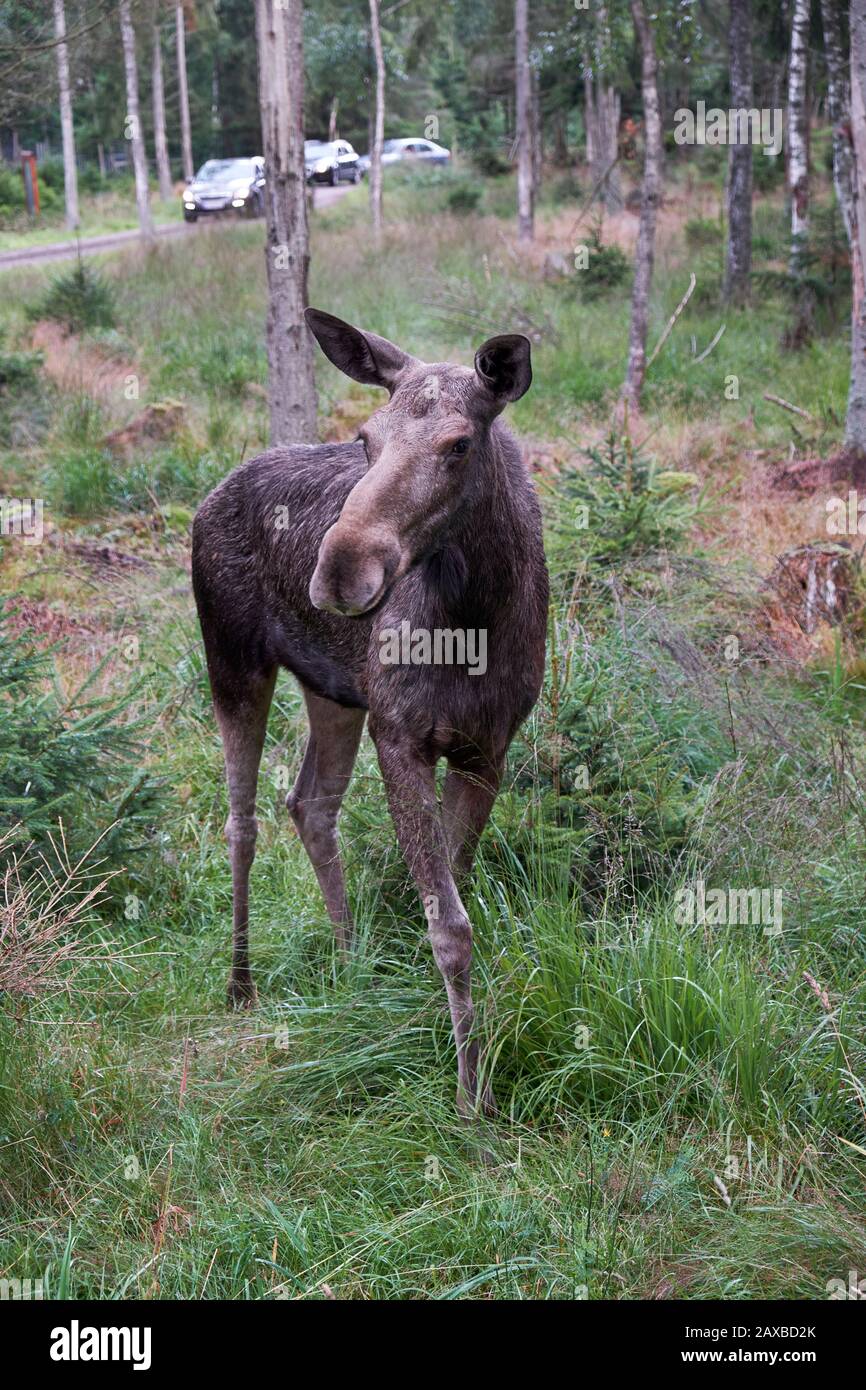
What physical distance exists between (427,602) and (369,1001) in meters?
1.43

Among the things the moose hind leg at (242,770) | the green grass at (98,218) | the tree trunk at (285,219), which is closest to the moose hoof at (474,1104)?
the moose hind leg at (242,770)

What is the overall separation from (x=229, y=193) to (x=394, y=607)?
113 feet

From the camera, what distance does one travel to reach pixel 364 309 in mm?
17266

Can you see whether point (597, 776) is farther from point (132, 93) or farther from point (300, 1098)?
point (132, 93)

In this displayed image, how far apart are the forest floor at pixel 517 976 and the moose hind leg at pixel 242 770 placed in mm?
225

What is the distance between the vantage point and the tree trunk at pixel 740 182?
1952 cm

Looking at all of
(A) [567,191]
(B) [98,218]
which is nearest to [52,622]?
(A) [567,191]

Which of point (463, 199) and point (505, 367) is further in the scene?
point (463, 199)

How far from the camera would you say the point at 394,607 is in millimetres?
4215

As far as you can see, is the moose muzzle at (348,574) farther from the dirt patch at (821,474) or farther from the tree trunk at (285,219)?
the dirt patch at (821,474)

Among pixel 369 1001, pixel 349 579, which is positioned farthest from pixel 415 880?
pixel 349 579

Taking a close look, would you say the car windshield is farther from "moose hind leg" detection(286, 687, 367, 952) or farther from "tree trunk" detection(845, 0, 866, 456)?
"moose hind leg" detection(286, 687, 367, 952)

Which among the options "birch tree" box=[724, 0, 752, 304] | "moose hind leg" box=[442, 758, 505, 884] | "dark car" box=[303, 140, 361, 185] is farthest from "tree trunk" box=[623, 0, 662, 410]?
"dark car" box=[303, 140, 361, 185]

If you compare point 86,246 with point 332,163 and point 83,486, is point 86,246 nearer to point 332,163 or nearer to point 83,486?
point 332,163
